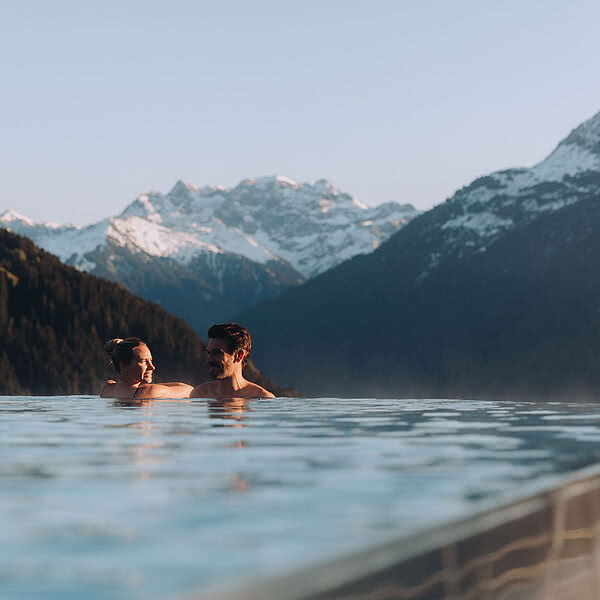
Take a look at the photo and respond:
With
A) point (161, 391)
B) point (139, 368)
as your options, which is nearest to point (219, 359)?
point (161, 391)

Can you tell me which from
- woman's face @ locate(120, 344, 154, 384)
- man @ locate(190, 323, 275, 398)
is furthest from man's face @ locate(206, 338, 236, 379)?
woman's face @ locate(120, 344, 154, 384)

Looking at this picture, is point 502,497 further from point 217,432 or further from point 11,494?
point 217,432

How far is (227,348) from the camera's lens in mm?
21516

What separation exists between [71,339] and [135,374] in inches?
6715

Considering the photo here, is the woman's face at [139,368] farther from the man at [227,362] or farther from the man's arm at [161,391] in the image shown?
the man at [227,362]

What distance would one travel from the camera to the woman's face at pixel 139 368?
2328 centimetres

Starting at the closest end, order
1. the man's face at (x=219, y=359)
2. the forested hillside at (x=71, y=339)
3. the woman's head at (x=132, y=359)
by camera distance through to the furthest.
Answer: the man's face at (x=219, y=359)
the woman's head at (x=132, y=359)
the forested hillside at (x=71, y=339)

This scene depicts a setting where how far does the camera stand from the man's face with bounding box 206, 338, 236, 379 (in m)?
21.3

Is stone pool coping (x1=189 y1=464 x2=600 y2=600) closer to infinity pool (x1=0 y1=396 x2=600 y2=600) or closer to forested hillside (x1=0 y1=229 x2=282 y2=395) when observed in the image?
infinity pool (x1=0 y1=396 x2=600 y2=600)

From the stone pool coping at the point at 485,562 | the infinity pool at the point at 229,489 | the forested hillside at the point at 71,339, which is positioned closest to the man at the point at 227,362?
the infinity pool at the point at 229,489

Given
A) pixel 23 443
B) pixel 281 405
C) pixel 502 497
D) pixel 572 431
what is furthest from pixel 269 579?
pixel 281 405

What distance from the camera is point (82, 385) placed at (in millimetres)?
182000

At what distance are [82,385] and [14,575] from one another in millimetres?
181413

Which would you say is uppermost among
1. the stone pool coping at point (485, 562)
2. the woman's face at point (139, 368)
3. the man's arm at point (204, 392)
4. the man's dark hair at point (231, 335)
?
the man's dark hair at point (231, 335)
